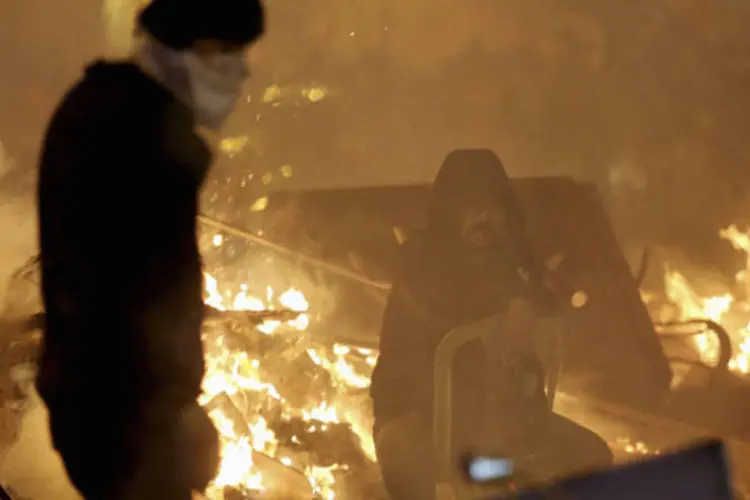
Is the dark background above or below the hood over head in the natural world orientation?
above

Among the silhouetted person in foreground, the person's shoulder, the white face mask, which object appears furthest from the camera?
the silhouetted person in foreground

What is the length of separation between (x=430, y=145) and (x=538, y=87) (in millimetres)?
261

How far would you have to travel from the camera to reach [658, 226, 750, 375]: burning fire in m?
1.41

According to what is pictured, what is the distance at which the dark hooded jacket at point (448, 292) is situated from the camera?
1.33 m

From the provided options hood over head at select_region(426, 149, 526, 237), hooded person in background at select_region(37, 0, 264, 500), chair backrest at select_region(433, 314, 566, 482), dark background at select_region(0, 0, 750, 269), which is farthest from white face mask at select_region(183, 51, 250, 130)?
chair backrest at select_region(433, 314, 566, 482)

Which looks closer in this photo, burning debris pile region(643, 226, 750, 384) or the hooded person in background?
the hooded person in background

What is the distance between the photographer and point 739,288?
55.8 inches

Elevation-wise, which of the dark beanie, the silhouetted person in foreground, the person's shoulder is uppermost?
the dark beanie

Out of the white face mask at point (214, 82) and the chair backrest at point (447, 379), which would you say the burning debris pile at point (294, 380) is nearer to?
the chair backrest at point (447, 379)

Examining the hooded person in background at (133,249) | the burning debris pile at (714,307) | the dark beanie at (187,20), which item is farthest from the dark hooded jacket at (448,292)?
the dark beanie at (187,20)

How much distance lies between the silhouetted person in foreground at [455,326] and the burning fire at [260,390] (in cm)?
10

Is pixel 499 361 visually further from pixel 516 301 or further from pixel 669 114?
pixel 669 114

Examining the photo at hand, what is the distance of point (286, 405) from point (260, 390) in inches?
2.6

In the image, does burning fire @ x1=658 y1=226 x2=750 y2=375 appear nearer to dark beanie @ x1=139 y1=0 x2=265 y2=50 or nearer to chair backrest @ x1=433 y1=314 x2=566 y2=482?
chair backrest @ x1=433 y1=314 x2=566 y2=482
